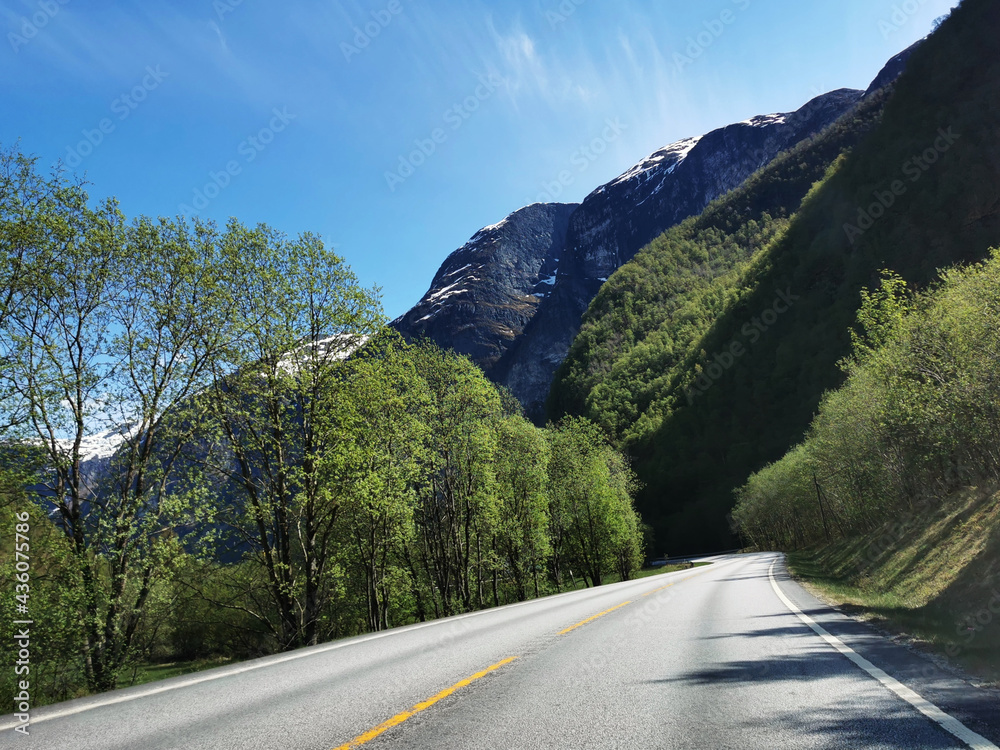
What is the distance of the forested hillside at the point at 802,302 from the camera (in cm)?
9038

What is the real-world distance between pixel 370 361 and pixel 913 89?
426 ft

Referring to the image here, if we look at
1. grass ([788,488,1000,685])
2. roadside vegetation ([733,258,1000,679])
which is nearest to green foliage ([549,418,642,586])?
roadside vegetation ([733,258,1000,679])

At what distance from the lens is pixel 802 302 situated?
401 ft

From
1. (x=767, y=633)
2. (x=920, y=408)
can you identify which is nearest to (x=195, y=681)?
(x=767, y=633)

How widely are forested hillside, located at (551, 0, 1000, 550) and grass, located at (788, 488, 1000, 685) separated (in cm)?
7076

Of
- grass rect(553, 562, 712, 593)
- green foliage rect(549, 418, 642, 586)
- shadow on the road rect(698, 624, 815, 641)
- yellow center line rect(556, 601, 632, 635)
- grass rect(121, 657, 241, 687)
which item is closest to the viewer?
shadow on the road rect(698, 624, 815, 641)

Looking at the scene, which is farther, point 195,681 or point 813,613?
point 813,613

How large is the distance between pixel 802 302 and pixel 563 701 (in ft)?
436

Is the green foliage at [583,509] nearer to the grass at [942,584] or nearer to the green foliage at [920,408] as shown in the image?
the green foliage at [920,408]

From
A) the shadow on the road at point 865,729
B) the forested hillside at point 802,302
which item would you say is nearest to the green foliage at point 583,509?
the shadow on the road at point 865,729

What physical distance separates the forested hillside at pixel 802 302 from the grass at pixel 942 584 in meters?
70.8

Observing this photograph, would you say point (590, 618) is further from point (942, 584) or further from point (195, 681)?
point (942, 584)

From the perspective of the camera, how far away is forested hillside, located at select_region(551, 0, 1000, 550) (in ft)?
297

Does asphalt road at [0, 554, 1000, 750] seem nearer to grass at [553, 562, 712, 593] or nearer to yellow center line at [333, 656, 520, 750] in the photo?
yellow center line at [333, 656, 520, 750]
